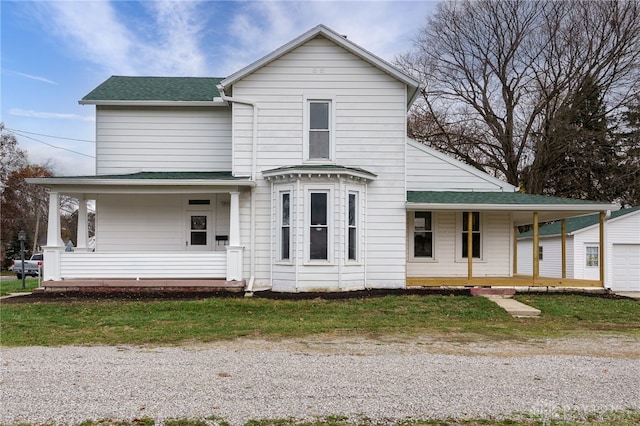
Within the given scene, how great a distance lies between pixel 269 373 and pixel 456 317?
6.17m

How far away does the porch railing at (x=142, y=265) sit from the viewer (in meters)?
13.7

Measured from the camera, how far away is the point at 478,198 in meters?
15.1

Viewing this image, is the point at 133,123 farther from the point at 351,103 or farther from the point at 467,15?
the point at 467,15

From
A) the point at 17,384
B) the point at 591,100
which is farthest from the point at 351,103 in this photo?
the point at 591,100

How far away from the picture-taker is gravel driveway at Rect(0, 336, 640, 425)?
15.9 feet

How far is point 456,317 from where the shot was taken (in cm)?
1112

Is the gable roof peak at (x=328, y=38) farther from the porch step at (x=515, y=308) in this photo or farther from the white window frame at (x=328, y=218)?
the porch step at (x=515, y=308)

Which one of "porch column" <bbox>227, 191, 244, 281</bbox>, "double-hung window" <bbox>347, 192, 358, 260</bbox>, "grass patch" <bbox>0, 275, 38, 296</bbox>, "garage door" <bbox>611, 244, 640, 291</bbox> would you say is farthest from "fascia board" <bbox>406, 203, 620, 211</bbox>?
"grass patch" <bbox>0, 275, 38, 296</bbox>

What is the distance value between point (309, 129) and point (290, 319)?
605 centimetres

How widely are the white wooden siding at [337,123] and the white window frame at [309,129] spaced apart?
0.09 m

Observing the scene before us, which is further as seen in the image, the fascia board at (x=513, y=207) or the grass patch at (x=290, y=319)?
the fascia board at (x=513, y=207)

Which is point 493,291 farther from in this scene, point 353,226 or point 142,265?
point 142,265

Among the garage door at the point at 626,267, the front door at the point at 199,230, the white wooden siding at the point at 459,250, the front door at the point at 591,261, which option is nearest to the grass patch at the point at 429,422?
the front door at the point at 199,230

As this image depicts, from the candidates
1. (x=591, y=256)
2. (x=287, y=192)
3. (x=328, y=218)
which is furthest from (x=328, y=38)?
(x=591, y=256)
